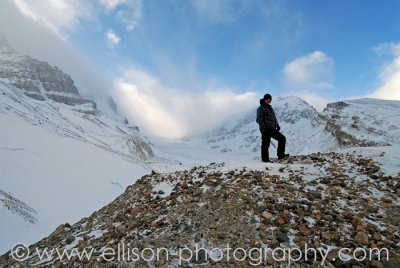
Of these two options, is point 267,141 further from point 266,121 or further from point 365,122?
point 365,122

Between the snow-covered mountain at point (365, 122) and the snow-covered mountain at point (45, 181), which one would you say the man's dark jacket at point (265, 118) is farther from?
the snow-covered mountain at point (365, 122)

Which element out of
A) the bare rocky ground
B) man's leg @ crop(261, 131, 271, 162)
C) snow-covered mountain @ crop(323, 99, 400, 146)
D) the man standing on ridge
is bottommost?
the bare rocky ground

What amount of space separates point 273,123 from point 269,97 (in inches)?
43.8

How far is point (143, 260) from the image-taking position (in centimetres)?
765

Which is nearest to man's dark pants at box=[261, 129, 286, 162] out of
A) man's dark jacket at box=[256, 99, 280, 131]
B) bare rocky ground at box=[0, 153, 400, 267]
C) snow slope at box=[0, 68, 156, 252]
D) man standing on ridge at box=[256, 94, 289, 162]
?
man standing on ridge at box=[256, 94, 289, 162]

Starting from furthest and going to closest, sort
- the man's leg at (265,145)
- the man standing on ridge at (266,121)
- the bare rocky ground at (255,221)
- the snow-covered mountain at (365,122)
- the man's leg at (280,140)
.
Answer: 1. the snow-covered mountain at (365,122)
2. the man's leg at (280,140)
3. the man standing on ridge at (266,121)
4. the man's leg at (265,145)
5. the bare rocky ground at (255,221)

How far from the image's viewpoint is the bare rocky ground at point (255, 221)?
7.17 meters

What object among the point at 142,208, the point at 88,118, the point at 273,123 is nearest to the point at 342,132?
the point at 273,123

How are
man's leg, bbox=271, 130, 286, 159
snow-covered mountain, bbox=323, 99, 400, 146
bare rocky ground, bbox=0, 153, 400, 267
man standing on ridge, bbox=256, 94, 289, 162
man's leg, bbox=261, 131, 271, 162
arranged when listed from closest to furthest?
bare rocky ground, bbox=0, 153, 400, 267 → man's leg, bbox=261, 131, 271, 162 → man standing on ridge, bbox=256, 94, 289, 162 → man's leg, bbox=271, 130, 286, 159 → snow-covered mountain, bbox=323, 99, 400, 146

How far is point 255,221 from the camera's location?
8336 mm

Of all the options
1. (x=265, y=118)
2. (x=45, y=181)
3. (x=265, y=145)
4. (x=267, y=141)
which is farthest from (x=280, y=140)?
(x=45, y=181)

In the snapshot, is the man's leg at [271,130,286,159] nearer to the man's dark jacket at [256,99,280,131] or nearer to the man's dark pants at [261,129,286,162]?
the man's dark pants at [261,129,286,162]

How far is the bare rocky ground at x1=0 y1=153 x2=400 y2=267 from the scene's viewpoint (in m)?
7.17

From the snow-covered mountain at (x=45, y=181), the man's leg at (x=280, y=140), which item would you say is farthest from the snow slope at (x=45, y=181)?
the man's leg at (x=280, y=140)
